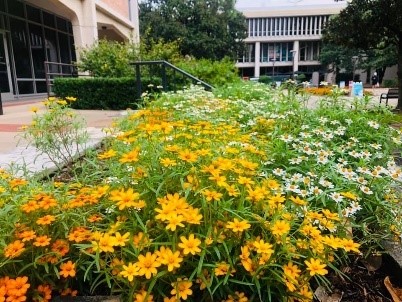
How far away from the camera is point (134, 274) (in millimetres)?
1308

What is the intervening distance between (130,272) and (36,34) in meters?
16.9

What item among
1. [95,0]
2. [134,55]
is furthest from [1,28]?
[134,55]

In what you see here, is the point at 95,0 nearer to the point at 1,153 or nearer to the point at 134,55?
the point at 134,55

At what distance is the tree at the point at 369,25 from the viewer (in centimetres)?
1111

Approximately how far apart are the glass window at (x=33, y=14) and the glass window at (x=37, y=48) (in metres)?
0.27

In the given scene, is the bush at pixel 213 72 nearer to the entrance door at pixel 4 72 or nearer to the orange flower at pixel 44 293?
the entrance door at pixel 4 72

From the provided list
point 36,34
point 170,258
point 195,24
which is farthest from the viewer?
point 195,24

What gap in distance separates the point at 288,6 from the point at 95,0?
56.1 m

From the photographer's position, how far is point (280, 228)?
1479 millimetres

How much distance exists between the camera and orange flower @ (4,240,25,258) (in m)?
1.37

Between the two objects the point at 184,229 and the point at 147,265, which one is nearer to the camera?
the point at 147,265

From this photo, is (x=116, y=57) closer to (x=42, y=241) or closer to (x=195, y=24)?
(x=42, y=241)

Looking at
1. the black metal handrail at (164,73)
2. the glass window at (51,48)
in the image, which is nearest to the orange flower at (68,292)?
the black metal handrail at (164,73)

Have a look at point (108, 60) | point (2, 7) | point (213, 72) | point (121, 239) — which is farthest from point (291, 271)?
point (2, 7)
